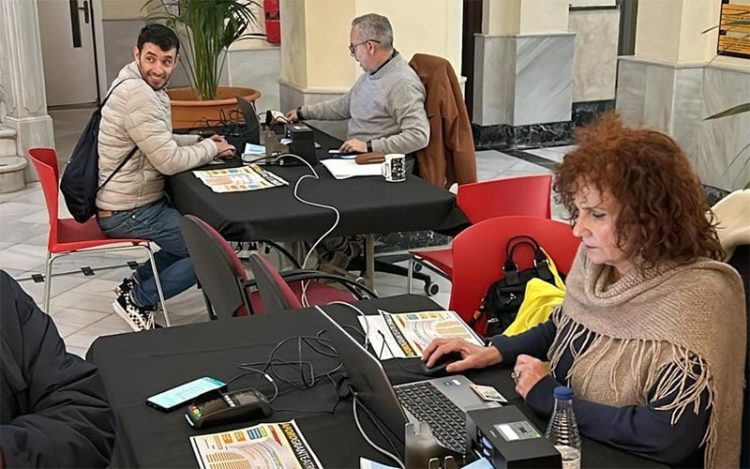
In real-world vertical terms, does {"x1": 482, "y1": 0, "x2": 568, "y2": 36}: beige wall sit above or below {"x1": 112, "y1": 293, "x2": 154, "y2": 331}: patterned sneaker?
above

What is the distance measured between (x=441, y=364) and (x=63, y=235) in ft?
8.24

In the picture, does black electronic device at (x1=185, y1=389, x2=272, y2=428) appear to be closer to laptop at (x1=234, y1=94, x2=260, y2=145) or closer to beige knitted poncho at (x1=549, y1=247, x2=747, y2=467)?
beige knitted poncho at (x1=549, y1=247, x2=747, y2=467)

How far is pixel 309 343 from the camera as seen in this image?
2.23 m

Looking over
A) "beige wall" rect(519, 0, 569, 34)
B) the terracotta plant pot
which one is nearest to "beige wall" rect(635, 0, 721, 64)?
"beige wall" rect(519, 0, 569, 34)

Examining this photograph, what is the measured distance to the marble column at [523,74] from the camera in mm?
7770

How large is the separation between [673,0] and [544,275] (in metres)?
3.62

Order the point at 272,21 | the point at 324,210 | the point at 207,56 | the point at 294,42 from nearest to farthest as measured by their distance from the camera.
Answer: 1. the point at 324,210
2. the point at 294,42
3. the point at 207,56
4. the point at 272,21

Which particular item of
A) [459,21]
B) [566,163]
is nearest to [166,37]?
[459,21]

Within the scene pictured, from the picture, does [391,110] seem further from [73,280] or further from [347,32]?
[73,280]

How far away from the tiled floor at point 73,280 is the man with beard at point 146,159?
0.24m

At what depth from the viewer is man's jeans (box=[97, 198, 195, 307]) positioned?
4.02 metres

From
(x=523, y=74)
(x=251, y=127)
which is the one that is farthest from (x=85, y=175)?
(x=523, y=74)

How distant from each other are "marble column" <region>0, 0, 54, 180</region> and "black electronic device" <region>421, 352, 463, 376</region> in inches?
216

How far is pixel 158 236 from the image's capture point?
403 centimetres
